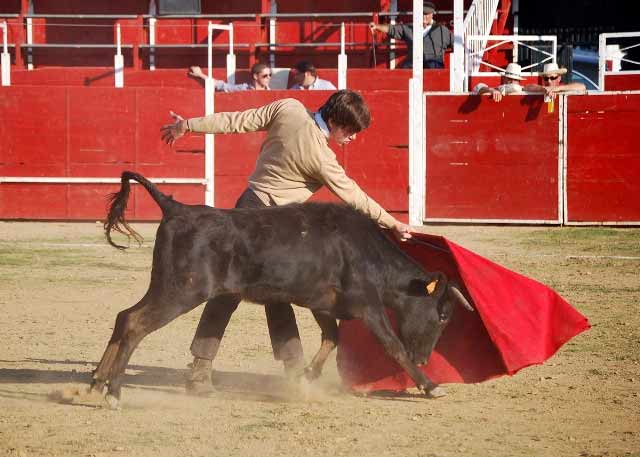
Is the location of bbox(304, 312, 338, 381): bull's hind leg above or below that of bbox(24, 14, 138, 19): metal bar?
below

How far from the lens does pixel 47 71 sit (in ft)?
54.6

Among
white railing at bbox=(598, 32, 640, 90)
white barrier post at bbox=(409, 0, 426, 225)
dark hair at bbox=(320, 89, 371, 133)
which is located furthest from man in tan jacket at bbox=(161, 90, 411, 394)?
white railing at bbox=(598, 32, 640, 90)

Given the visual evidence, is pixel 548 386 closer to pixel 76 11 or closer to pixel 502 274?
pixel 502 274

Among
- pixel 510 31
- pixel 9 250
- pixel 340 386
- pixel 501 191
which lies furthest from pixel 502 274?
pixel 510 31

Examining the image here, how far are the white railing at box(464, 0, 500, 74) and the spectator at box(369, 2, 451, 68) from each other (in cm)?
32

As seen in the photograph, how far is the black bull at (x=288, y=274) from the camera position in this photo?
478 cm

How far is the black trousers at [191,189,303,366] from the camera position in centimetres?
525

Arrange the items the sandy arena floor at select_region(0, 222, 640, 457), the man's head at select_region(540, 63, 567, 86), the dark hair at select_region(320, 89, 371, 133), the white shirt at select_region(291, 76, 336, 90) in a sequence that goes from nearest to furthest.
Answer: the sandy arena floor at select_region(0, 222, 640, 457) → the dark hair at select_region(320, 89, 371, 133) → the man's head at select_region(540, 63, 567, 86) → the white shirt at select_region(291, 76, 336, 90)

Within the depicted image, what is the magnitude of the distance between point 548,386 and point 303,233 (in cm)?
139

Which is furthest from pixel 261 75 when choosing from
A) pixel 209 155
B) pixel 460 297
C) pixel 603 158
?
pixel 460 297

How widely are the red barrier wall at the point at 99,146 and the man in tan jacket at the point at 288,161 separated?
27.4 feet

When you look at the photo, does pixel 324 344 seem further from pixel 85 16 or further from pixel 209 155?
pixel 85 16

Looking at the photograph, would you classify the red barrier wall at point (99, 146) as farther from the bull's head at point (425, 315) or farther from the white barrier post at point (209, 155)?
the bull's head at point (425, 315)

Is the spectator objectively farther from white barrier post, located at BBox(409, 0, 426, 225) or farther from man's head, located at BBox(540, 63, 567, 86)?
man's head, located at BBox(540, 63, 567, 86)
